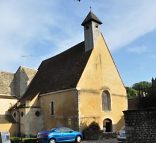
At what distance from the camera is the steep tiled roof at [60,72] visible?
3790cm

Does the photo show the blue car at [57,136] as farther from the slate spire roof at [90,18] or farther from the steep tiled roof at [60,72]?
the slate spire roof at [90,18]

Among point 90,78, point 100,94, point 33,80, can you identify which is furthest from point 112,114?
point 33,80

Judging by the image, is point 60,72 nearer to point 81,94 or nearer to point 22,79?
point 81,94

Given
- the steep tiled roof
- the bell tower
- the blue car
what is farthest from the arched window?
the blue car

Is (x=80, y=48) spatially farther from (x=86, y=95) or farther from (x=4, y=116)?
(x=4, y=116)

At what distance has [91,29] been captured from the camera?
39.6 metres

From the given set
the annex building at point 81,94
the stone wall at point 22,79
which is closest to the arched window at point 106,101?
the annex building at point 81,94

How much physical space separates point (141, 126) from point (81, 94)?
58.8 ft

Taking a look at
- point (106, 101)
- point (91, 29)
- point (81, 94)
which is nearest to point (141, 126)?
point (81, 94)

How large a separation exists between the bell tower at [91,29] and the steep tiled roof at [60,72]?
1.19m

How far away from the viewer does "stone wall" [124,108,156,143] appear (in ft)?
58.6

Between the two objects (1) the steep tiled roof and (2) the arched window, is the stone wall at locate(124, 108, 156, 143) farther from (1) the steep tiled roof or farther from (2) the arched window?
(2) the arched window

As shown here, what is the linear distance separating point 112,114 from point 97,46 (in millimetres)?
8662

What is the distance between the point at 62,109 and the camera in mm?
37594
